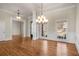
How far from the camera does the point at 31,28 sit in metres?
2.39

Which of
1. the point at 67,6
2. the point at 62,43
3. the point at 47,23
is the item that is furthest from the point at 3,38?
the point at 67,6

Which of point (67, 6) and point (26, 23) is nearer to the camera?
point (67, 6)

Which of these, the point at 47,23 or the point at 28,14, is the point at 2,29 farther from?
the point at 47,23

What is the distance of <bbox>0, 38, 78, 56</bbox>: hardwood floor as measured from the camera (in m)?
2.21

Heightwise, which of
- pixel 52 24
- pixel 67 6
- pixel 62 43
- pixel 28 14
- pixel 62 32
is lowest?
pixel 62 43

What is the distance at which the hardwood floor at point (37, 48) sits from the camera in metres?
2.21

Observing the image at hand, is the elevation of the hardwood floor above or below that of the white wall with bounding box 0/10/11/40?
below

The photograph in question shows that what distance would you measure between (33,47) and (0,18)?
952 mm

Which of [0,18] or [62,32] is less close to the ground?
[0,18]

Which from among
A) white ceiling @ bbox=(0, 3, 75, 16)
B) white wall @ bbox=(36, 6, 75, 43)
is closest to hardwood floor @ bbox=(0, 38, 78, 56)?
white wall @ bbox=(36, 6, 75, 43)

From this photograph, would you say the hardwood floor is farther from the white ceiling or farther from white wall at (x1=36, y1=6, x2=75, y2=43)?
the white ceiling

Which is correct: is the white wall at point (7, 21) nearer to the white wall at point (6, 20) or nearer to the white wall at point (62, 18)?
the white wall at point (6, 20)

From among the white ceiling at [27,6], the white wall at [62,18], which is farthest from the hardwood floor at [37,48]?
the white ceiling at [27,6]

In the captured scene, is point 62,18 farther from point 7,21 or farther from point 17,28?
point 7,21
